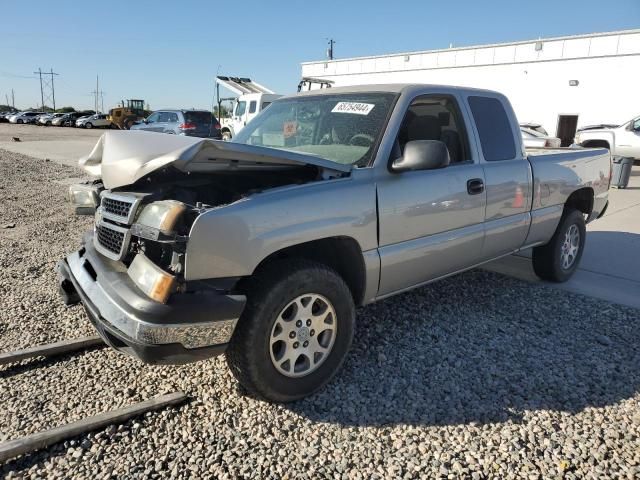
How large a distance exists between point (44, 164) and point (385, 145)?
14612mm

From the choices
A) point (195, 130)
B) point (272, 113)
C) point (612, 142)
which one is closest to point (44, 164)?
point (195, 130)

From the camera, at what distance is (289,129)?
159 inches

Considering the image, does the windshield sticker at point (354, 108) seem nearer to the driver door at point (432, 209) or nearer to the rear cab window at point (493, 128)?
the driver door at point (432, 209)

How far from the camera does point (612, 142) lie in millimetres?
15750

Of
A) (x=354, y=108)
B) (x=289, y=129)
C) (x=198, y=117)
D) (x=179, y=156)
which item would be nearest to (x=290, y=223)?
(x=179, y=156)

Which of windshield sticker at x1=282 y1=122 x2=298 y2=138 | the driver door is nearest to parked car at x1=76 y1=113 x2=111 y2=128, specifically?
windshield sticker at x1=282 y1=122 x2=298 y2=138

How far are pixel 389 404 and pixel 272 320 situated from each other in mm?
897

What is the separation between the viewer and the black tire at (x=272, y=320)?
8.80 ft

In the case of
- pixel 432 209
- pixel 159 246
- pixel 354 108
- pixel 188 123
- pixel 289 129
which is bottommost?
pixel 159 246

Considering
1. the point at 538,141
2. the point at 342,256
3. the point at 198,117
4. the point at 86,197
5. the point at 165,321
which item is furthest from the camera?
the point at 198,117

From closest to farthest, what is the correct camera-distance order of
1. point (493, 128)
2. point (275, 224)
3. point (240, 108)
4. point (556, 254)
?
point (275, 224), point (493, 128), point (556, 254), point (240, 108)

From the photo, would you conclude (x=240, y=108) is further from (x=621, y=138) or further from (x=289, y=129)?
(x=289, y=129)

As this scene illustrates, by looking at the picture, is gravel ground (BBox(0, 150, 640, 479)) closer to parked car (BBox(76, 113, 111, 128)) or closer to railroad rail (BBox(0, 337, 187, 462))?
railroad rail (BBox(0, 337, 187, 462))

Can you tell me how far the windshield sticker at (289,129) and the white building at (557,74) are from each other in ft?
67.4
